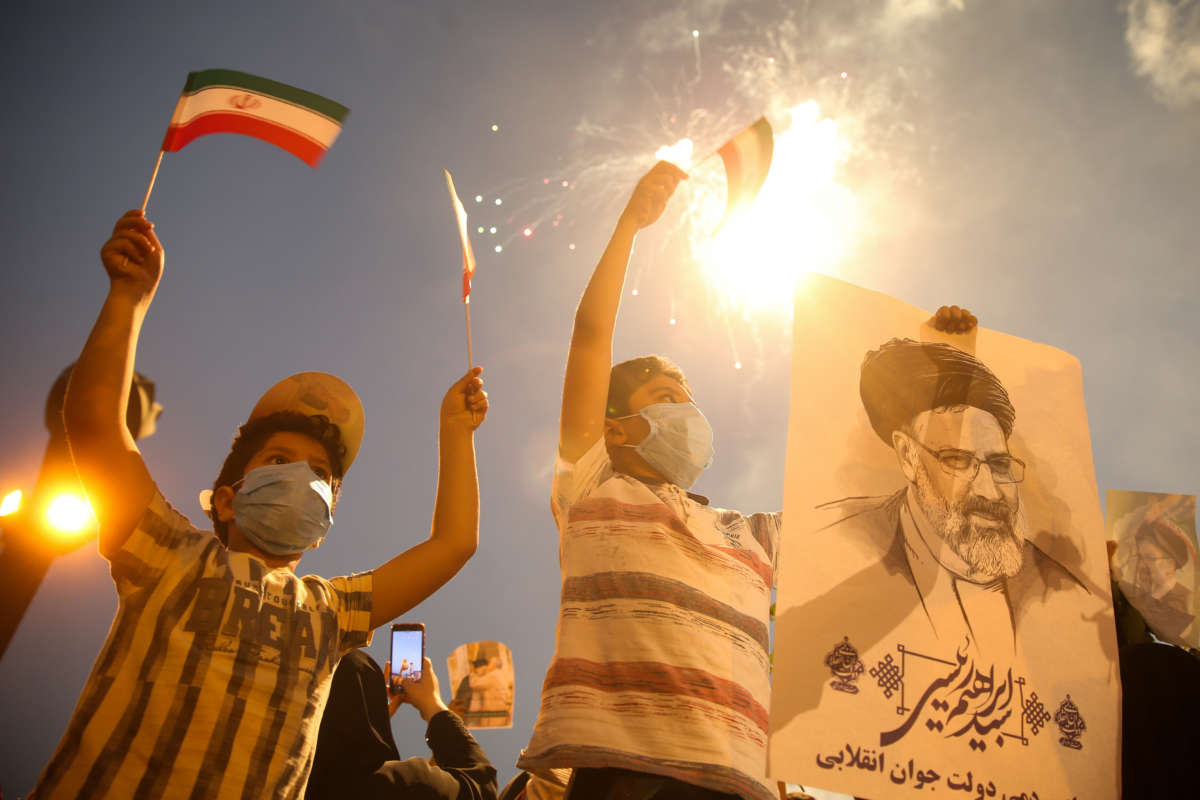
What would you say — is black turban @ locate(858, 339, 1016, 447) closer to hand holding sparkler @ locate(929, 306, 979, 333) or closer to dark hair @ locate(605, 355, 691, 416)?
hand holding sparkler @ locate(929, 306, 979, 333)

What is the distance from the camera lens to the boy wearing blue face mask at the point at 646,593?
159cm

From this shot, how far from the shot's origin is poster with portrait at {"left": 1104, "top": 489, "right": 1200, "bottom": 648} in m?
2.74

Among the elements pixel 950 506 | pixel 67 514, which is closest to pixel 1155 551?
pixel 950 506

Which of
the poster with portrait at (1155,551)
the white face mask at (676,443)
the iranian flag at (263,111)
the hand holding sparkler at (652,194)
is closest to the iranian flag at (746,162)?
the hand holding sparkler at (652,194)

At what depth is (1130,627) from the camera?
9.36ft

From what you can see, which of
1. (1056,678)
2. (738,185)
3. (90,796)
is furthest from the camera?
(738,185)

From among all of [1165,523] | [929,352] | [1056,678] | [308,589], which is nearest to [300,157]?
[308,589]

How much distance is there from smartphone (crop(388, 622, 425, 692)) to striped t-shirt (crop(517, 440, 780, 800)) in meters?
1.94

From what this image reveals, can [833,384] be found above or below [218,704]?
above

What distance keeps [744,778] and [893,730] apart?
1.22 feet

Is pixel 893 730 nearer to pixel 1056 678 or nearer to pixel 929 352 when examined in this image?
pixel 1056 678

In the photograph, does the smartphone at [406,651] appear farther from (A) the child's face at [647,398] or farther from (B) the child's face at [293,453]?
(A) the child's face at [647,398]

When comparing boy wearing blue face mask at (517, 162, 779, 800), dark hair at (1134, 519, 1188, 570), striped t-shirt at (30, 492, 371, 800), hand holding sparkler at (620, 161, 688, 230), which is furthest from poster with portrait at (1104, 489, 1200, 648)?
striped t-shirt at (30, 492, 371, 800)

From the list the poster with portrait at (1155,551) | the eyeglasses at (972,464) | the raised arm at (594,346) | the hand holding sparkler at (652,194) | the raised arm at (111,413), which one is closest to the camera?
the raised arm at (111,413)
